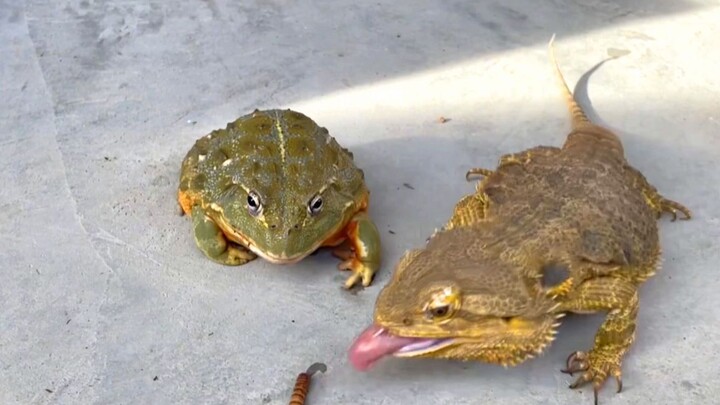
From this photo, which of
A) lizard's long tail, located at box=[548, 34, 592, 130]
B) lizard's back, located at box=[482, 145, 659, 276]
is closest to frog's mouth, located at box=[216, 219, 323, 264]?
lizard's back, located at box=[482, 145, 659, 276]

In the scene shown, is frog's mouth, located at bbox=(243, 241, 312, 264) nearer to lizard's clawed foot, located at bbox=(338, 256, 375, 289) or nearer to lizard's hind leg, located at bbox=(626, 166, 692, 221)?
lizard's clawed foot, located at bbox=(338, 256, 375, 289)

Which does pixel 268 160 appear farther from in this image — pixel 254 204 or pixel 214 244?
pixel 214 244

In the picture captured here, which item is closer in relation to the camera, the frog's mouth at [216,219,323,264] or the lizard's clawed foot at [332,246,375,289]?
the frog's mouth at [216,219,323,264]

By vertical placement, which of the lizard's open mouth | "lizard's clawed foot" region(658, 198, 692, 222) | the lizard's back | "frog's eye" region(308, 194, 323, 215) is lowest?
"lizard's clawed foot" region(658, 198, 692, 222)

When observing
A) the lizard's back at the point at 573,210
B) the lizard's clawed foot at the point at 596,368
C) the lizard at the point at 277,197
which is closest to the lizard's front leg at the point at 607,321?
the lizard's clawed foot at the point at 596,368

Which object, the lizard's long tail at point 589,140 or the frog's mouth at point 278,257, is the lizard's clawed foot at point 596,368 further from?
the frog's mouth at point 278,257

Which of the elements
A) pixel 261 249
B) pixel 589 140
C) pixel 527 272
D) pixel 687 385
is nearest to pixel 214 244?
pixel 261 249
